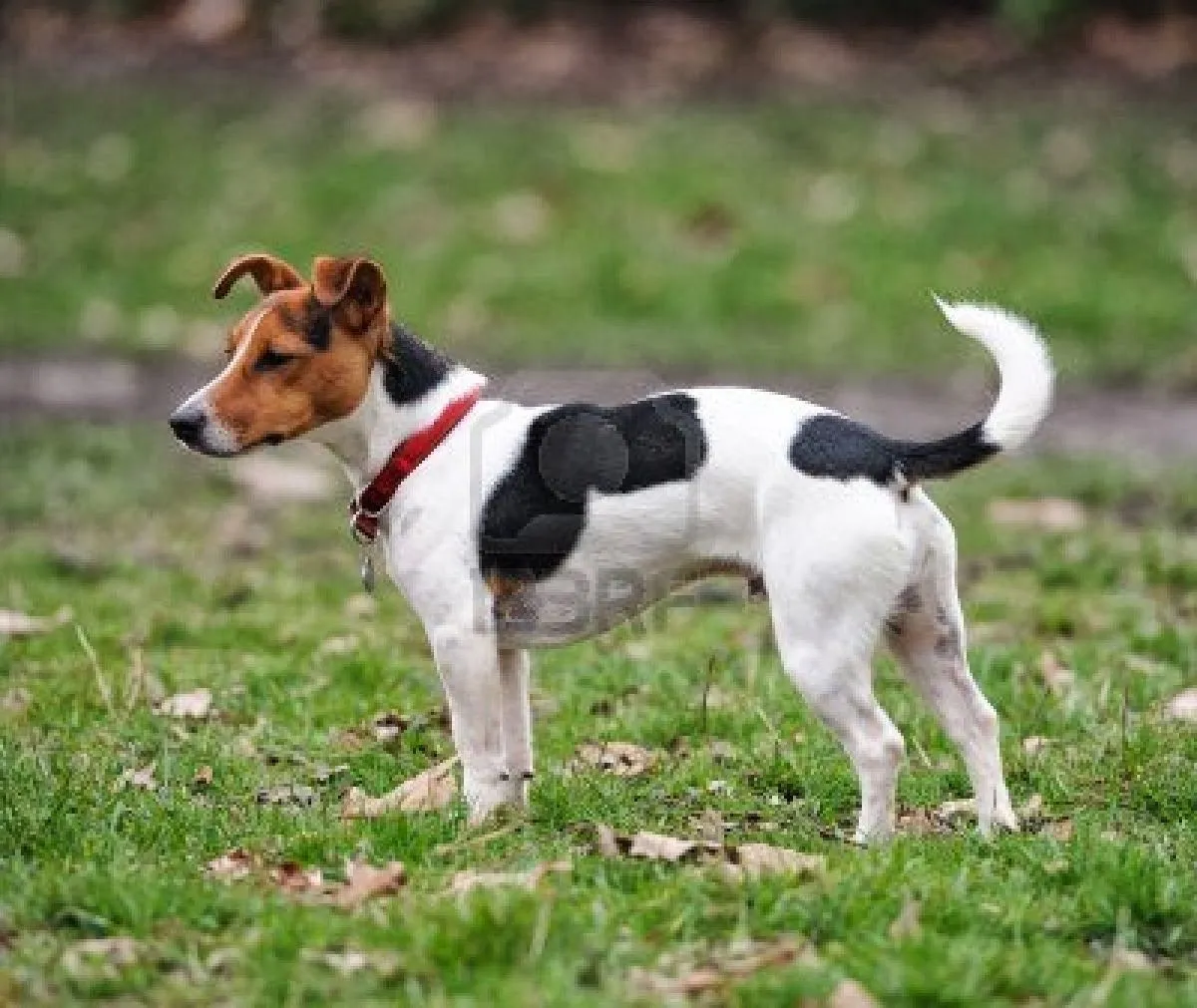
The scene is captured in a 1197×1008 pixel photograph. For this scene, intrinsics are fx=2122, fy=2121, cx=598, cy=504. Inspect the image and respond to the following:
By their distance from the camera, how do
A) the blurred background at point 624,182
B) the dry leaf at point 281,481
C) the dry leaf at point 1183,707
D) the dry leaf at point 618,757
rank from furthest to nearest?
the blurred background at point 624,182 → the dry leaf at point 281,481 → the dry leaf at point 1183,707 → the dry leaf at point 618,757

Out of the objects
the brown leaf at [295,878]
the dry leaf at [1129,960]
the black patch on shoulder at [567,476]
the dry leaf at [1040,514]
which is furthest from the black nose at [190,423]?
the dry leaf at [1040,514]

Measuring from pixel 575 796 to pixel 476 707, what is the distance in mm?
382

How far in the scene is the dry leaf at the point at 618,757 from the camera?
5.29m

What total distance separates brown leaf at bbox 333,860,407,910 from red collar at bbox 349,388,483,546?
0.96m

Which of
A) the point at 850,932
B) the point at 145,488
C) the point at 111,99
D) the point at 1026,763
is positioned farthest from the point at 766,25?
the point at 850,932

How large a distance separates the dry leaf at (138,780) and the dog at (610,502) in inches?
31.7

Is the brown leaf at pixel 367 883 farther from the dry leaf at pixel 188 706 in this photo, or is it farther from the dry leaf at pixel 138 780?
the dry leaf at pixel 188 706

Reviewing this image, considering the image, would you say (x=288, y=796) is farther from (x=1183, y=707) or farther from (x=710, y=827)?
(x=1183, y=707)

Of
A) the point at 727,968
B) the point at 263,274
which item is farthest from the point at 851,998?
the point at 263,274

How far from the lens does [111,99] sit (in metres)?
15.4

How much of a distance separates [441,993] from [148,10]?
14714mm

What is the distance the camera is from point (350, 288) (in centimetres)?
462

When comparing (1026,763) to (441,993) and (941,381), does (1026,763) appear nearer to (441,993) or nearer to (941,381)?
(441,993)

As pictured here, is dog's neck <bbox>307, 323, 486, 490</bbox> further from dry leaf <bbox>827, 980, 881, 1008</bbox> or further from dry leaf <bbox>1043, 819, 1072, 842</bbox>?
dry leaf <bbox>827, 980, 881, 1008</bbox>
